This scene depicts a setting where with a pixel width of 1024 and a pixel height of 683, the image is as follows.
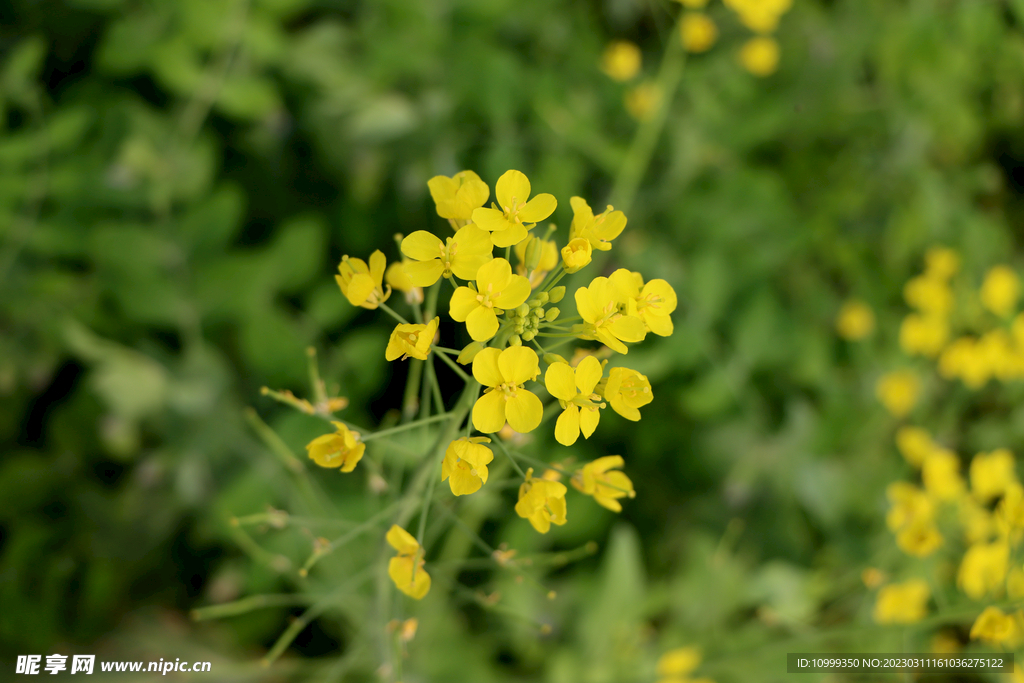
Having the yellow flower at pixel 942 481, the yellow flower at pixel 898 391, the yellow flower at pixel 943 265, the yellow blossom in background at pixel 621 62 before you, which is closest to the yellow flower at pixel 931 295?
the yellow flower at pixel 943 265

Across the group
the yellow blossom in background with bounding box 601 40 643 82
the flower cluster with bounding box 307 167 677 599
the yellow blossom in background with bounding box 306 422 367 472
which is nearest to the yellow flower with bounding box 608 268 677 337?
the flower cluster with bounding box 307 167 677 599

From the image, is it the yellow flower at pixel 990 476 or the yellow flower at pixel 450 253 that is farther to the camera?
the yellow flower at pixel 990 476

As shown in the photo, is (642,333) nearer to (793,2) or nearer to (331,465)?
(331,465)

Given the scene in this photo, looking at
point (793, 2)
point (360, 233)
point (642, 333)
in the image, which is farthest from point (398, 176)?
point (793, 2)

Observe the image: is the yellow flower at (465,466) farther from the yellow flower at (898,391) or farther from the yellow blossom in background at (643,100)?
the yellow flower at (898,391)

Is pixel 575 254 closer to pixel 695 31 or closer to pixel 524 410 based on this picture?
pixel 524 410

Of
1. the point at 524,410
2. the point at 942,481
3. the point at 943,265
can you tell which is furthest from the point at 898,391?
the point at 524,410

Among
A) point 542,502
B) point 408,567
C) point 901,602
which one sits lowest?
point 901,602
